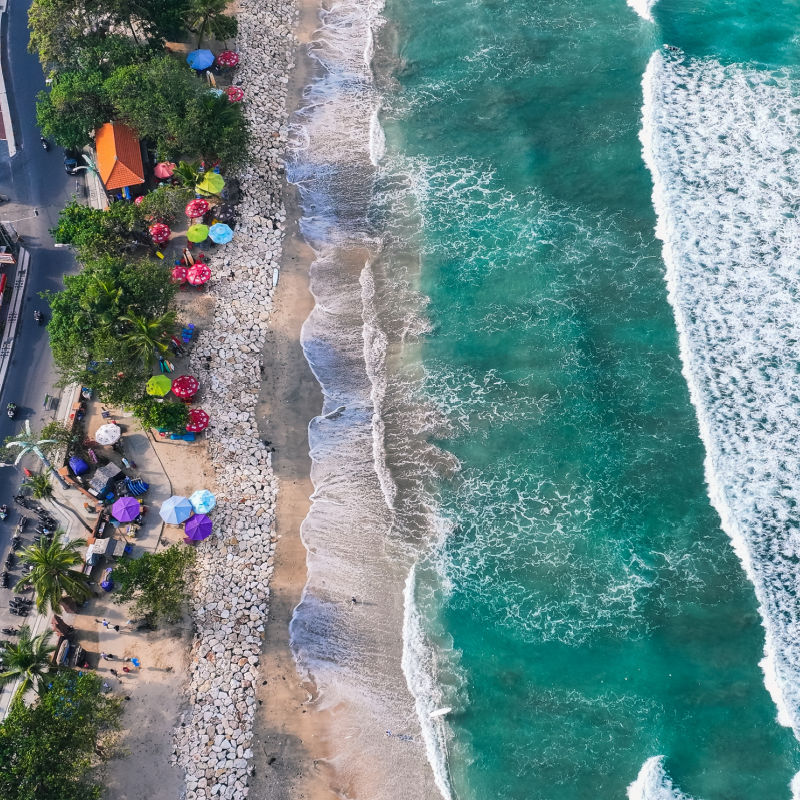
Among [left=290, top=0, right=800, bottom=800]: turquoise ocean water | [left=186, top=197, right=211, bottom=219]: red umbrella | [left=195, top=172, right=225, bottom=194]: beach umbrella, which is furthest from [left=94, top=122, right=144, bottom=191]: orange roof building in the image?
[left=290, top=0, right=800, bottom=800]: turquoise ocean water

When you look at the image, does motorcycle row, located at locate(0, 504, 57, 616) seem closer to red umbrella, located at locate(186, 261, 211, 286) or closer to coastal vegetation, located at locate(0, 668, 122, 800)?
coastal vegetation, located at locate(0, 668, 122, 800)

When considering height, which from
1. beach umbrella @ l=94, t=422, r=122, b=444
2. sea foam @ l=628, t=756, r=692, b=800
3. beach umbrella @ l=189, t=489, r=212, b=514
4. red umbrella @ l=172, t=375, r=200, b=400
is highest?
red umbrella @ l=172, t=375, r=200, b=400

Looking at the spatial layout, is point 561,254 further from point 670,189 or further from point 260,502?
point 260,502

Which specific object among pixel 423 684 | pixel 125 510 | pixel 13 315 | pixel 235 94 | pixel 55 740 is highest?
pixel 235 94

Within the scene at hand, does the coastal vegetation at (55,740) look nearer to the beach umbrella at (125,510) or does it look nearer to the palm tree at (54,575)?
the palm tree at (54,575)

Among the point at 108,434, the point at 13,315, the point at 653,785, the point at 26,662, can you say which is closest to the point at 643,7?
the point at 108,434

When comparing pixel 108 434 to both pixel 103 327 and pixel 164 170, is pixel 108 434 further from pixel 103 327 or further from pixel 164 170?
pixel 164 170
